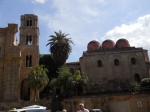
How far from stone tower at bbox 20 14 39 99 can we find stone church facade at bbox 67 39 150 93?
967 centimetres

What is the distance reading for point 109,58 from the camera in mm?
43969

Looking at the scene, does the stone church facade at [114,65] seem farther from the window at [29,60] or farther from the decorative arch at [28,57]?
the window at [29,60]

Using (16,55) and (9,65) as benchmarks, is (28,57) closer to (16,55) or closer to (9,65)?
(16,55)

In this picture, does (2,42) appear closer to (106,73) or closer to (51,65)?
(51,65)

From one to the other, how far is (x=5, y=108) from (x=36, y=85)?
5.37 metres

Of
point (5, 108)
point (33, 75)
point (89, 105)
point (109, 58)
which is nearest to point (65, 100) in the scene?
point (89, 105)

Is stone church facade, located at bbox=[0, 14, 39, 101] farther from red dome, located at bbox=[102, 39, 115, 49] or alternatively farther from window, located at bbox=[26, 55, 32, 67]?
red dome, located at bbox=[102, 39, 115, 49]

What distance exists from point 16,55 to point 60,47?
7.92 meters

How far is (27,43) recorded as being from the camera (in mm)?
47156

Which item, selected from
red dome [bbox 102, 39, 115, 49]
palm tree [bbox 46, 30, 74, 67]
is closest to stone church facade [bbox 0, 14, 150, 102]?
red dome [bbox 102, 39, 115, 49]

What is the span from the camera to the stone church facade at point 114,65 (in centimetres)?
4262

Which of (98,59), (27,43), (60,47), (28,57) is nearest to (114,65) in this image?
(98,59)

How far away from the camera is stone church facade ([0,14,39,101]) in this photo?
3659 centimetres

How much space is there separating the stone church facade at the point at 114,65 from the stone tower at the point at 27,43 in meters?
9.67
